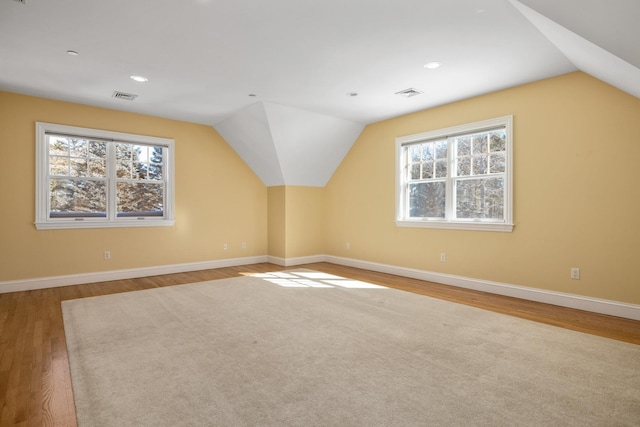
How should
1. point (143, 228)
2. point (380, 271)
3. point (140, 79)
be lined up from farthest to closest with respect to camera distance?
1. point (380, 271)
2. point (143, 228)
3. point (140, 79)

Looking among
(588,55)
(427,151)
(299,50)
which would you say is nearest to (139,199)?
(299,50)

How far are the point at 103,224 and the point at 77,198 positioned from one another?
506 mm

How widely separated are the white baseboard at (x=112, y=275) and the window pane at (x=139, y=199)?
0.92 metres

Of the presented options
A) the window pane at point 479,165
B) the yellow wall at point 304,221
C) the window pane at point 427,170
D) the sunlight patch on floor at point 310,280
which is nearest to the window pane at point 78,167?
the sunlight patch on floor at point 310,280

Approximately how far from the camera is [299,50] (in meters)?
3.28

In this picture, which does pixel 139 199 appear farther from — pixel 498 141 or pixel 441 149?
pixel 498 141

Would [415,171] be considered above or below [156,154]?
below

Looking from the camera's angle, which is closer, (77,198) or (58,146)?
(58,146)

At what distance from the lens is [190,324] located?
10.5ft

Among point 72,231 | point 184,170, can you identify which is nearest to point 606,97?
point 184,170

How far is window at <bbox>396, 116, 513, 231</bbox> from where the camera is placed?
441cm

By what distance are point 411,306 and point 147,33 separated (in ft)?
12.2

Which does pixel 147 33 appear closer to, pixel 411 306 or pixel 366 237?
pixel 411 306

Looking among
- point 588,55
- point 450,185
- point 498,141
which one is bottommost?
point 450,185
